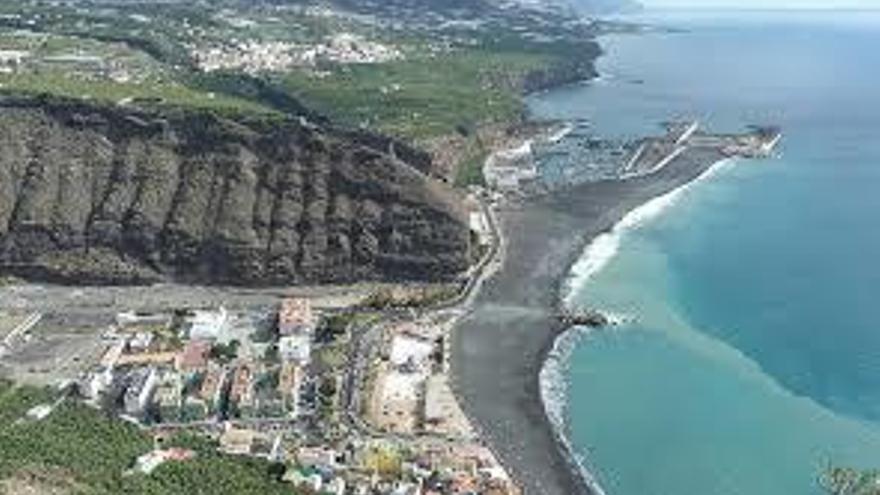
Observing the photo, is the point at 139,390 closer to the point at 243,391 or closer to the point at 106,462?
the point at 243,391

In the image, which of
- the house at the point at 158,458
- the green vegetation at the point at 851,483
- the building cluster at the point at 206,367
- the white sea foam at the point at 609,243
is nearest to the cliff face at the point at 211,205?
the building cluster at the point at 206,367

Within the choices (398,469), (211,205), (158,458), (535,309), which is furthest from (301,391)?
(211,205)

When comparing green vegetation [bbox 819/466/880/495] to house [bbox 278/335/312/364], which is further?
house [bbox 278/335/312/364]

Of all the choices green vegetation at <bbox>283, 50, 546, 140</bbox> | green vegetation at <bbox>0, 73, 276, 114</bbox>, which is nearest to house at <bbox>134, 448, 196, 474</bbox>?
green vegetation at <bbox>0, 73, 276, 114</bbox>

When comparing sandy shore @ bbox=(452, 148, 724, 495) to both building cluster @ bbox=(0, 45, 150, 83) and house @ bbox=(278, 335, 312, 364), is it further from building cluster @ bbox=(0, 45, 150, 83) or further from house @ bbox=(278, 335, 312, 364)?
building cluster @ bbox=(0, 45, 150, 83)

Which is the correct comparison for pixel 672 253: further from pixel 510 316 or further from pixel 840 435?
pixel 840 435

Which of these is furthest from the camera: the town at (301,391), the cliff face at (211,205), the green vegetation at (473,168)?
the green vegetation at (473,168)

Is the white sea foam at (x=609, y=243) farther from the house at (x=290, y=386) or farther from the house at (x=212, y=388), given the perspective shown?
the house at (x=212, y=388)
